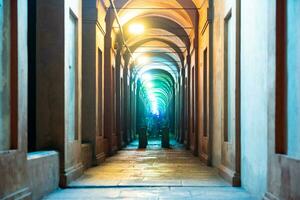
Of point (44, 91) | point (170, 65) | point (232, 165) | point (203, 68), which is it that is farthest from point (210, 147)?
point (170, 65)

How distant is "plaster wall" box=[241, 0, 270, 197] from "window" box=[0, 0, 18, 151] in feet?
11.1

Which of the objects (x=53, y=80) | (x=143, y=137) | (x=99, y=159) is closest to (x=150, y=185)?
Answer: (x=53, y=80)

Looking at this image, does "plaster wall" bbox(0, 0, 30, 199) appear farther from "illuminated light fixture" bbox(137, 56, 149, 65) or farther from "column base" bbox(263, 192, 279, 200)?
"illuminated light fixture" bbox(137, 56, 149, 65)

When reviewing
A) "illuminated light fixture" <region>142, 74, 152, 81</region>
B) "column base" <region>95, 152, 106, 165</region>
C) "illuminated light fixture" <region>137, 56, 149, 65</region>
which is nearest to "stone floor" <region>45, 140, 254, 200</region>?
"column base" <region>95, 152, 106, 165</region>

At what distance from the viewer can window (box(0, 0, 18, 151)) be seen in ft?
22.6

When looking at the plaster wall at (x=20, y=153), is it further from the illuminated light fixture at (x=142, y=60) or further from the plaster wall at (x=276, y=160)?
the illuminated light fixture at (x=142, y=60)

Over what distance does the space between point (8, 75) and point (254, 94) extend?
155 inches

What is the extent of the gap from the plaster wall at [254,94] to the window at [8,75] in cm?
337

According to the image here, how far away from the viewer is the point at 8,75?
7.07m

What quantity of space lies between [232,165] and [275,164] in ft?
12.9

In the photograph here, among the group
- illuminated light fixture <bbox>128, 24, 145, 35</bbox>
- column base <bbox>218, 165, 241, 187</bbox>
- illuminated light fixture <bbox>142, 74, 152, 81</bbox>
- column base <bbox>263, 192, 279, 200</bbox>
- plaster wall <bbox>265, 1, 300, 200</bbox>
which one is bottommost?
column base <bbox>218, 165, 241, 187</bbox>

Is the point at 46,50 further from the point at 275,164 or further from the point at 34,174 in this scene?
the point at 275,164

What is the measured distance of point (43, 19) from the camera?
1022 cm

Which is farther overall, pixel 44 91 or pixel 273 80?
pixel 44 91
